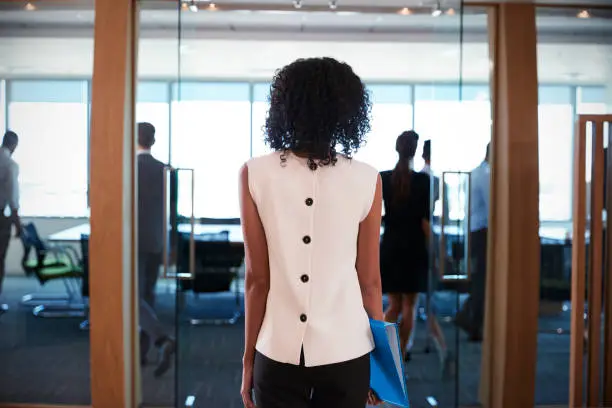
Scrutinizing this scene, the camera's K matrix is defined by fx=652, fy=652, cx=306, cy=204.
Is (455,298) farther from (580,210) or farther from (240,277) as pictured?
(240,277)

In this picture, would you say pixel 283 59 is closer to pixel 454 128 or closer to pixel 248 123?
pixel 248 123

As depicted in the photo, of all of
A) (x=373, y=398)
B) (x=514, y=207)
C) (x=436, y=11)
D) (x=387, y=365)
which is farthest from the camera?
(x=514, y=207)

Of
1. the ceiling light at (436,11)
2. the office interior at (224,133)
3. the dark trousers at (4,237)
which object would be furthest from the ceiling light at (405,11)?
the dark trousers at (4,237)

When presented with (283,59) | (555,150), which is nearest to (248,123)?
(283,59)

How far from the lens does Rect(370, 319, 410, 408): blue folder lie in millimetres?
1546

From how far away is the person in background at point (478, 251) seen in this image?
11.1ft

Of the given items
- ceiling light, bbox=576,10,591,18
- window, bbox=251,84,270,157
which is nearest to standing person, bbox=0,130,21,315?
A: window, bbox=251,84,270,157

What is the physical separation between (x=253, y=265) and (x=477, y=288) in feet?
7.39

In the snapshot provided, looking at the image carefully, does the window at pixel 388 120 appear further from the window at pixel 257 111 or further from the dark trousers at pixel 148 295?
the dark trousers at pixel 148 295

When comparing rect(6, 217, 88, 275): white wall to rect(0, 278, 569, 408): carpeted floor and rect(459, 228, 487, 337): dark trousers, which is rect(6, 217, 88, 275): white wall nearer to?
rect(0, 278, 569, 408): carpeted floor

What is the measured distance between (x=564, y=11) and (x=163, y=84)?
208 cm

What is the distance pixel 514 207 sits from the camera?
3332mm

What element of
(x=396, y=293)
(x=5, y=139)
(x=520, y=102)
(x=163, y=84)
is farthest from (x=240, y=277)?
(x=520, y=102)

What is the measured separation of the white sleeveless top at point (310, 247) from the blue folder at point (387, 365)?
0.36 feet
